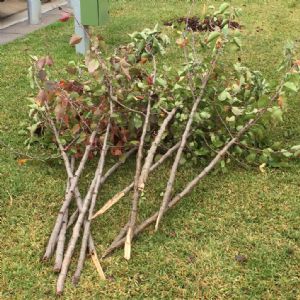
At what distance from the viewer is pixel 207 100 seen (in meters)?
3.46

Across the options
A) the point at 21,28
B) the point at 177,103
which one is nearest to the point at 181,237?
the point at 177,103

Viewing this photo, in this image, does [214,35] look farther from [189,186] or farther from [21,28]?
[21,28]

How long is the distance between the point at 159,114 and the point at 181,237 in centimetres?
100

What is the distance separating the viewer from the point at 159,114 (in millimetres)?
3514

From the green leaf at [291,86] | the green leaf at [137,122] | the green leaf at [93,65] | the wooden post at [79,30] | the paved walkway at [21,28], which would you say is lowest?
the paved walkway at [21,28]

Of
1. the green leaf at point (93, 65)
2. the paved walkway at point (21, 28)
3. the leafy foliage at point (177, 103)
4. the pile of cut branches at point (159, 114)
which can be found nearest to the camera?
the green leaf at point (93, 65)

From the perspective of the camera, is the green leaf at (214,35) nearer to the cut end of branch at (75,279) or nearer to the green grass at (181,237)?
the green grass at (181,237)

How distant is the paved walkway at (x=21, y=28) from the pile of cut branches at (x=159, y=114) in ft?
11.5

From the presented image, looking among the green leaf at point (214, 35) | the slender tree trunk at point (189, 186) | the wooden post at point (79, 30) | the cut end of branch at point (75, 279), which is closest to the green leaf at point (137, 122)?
the slender tree trunk at point (189, 186)

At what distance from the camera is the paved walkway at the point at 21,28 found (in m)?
6.82

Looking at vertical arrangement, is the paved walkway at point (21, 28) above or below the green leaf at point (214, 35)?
below

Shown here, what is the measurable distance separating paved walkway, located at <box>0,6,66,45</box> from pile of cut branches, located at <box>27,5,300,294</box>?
3495 mm

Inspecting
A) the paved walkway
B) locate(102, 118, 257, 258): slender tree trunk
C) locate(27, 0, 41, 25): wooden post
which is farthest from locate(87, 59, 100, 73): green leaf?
locate(27, 0, 41, 25): wooden post

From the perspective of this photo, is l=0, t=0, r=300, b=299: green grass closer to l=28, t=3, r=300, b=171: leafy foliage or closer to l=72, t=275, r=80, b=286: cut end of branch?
l=72, t=275, r=80, b=286: cut end of branch
